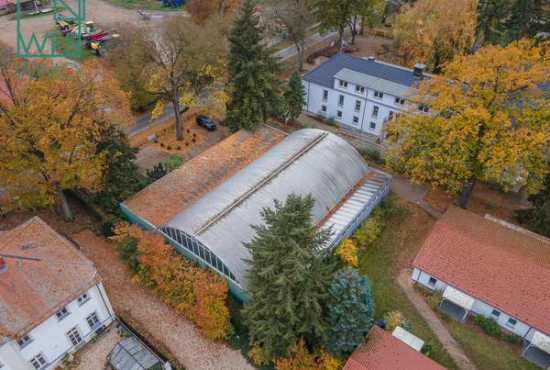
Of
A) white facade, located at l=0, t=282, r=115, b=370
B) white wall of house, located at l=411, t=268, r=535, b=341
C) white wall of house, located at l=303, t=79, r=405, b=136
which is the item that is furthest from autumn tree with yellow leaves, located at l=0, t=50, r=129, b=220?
white wall of house, located at l=303, t=79, r=405, b=136

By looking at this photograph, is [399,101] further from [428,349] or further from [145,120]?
[145,120]

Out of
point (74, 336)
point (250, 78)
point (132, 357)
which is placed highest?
point (250, 78)

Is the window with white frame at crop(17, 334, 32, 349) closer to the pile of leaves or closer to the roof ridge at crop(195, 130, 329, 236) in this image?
the pile of leaves

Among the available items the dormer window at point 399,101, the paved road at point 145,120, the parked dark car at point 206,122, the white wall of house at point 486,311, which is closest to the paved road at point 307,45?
the parked dark car at point 206,122

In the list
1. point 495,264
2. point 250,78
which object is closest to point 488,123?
point 495,264

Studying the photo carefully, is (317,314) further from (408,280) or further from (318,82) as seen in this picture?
(318,82)
